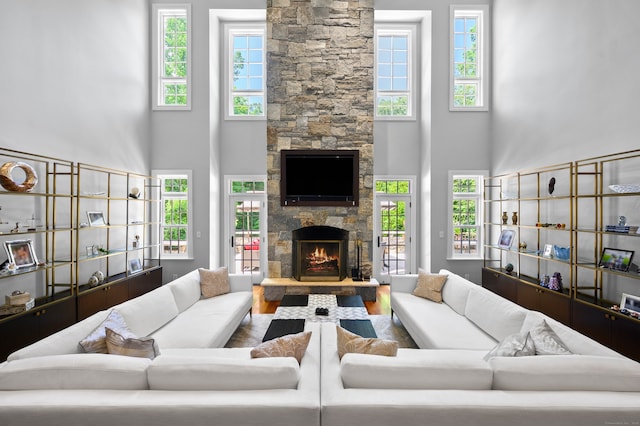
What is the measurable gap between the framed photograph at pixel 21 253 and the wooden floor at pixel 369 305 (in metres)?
3.08

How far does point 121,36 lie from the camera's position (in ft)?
19.7

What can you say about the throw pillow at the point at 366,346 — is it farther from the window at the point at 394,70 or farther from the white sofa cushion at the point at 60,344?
the window at the point at 394,70

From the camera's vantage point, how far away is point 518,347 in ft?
7.32

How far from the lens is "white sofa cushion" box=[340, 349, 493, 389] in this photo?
1927 mm

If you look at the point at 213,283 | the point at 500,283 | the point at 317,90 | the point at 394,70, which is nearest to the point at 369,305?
the point at 500,283

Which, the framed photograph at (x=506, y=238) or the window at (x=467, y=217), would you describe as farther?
the window at (x=467, y=217)

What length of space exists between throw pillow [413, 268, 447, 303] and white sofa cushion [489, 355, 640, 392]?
8.77 feet

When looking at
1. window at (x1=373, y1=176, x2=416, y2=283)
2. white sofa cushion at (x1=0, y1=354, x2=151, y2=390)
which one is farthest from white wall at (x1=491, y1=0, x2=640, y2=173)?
white sofa cushion at (x1=0, y1=354, x2=151, y2=390)

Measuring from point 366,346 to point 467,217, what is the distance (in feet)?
19.0

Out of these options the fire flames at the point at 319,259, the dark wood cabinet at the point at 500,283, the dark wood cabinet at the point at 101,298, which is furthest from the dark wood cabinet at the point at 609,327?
the dark wood cabinet at the point at 101,298

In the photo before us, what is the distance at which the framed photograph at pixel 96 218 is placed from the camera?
4941 millimetres

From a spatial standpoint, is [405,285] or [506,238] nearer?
[405,285]

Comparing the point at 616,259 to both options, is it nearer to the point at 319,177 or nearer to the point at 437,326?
the point at 437,326

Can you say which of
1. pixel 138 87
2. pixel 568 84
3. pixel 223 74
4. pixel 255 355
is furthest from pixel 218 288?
pixel 568 84
